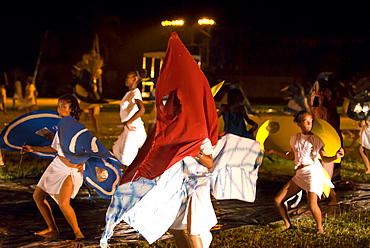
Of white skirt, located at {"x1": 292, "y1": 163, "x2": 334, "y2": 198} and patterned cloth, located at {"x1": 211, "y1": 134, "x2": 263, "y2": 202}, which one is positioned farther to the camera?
white skirt, located at {"x1": 292, "y1": 163, "x2": 334, "y2": 198}

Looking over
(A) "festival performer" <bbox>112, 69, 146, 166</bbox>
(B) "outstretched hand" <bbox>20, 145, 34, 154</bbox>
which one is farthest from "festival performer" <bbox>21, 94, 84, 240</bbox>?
(A) "festival performer" <bbox>112, 69, 146, 166</bbox>

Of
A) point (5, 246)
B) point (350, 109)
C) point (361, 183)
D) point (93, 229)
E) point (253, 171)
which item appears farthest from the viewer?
point (350, 109)

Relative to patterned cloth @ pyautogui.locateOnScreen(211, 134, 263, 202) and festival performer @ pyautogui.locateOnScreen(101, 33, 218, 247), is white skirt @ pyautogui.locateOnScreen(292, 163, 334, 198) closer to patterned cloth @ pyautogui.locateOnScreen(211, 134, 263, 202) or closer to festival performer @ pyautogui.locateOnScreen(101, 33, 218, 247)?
patterned cloth @ pyautogui.locateOnScreen(211, 134, 263, 202)

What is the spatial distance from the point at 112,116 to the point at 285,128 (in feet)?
61.4

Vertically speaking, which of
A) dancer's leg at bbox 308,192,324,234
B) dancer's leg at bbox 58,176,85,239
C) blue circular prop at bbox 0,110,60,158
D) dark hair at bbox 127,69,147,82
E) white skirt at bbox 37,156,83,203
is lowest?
dancer's leg at bbox 308,192,324,234

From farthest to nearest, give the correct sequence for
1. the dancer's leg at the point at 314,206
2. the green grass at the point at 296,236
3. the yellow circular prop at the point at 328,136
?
1. the yellow circular prop at the point at 328,136
2. the dancer's leg at the point at 314,206
3. the green grass at the point at 296,236

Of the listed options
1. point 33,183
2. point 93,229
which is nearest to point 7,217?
point 93,229

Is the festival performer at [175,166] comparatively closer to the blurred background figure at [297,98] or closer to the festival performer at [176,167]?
the festival performer at [176,167]

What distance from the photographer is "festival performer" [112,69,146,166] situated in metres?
9.44

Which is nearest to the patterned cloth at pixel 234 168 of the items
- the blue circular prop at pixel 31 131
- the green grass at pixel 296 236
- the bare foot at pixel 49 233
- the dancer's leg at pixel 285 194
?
the green grass at pixel 296 236

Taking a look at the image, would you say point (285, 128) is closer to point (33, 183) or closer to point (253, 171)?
point (253, 171)

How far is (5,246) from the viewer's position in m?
6.25

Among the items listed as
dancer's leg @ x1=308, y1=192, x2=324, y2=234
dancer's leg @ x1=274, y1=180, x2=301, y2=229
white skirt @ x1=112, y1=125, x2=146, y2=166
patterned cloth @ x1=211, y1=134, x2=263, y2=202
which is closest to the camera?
patterned cloth @ x1=211, y1=134, x2=263, y2=202

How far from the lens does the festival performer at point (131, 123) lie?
9438 mm
